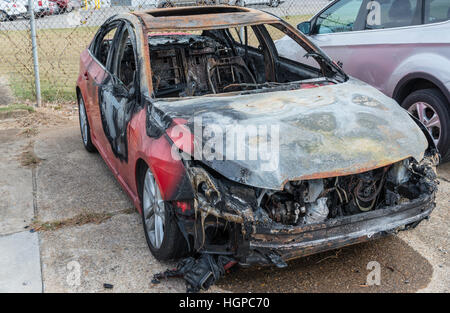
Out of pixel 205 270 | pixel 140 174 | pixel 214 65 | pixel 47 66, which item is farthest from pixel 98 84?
pixel 47 66

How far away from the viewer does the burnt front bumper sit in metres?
2.83

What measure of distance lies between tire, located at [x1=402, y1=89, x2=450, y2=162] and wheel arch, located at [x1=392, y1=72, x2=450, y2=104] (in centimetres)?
8

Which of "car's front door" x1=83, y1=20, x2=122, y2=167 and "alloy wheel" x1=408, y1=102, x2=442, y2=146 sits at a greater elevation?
"car's front door" x1=83, y1=20, x2=122, y2=167

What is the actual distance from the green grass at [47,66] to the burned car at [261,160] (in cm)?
438

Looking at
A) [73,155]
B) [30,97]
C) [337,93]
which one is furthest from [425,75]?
[30,97]

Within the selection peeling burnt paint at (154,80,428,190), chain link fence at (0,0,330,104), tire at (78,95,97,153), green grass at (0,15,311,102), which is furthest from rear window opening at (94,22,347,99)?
green grass at (0,15,311,102)

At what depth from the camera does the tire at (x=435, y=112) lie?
4.79 metres

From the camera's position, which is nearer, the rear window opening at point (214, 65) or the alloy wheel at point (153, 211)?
the alloy wheel at point (153, 211)

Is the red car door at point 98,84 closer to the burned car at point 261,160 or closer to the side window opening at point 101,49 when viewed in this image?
the side window opening at point 101,49

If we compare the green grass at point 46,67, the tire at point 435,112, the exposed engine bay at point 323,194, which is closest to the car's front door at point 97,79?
the exposed engine bay at point 323,194

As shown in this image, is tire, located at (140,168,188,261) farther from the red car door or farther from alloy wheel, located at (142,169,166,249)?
the red car door

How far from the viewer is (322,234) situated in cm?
295

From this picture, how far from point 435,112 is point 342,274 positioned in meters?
2.36
